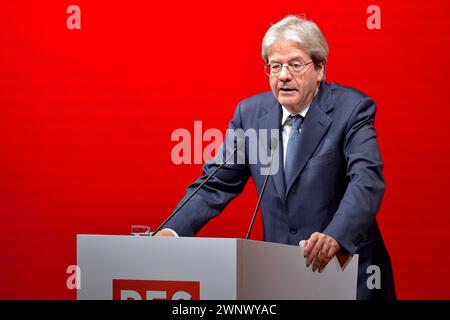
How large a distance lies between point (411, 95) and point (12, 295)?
1817mm

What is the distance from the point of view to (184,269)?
1.71 m

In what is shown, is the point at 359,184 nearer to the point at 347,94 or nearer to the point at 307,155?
the point at 307,155

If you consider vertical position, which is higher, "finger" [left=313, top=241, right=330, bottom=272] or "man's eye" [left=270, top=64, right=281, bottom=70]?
"man's eye" [left=270, top=64, right=281, bottom=70]

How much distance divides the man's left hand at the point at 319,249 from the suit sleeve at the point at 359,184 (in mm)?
48

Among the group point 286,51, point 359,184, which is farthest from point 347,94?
point 359,184

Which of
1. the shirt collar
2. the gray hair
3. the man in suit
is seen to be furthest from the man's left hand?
the gray hair

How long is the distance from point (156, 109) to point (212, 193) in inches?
37.0

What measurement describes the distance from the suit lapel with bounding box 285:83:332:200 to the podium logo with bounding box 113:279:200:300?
76cm

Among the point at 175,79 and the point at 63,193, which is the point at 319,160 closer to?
the point at 175,79

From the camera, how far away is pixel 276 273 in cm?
181

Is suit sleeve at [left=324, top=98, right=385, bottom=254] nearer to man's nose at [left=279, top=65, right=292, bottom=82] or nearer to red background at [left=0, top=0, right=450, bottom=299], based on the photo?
man's nose at [left=279, top=65, right=292, bottom=82]

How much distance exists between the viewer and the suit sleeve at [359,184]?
207cm

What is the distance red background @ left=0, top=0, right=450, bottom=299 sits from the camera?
328cm

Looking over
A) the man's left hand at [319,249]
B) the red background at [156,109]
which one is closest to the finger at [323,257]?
the man's left hand at [319,249]
